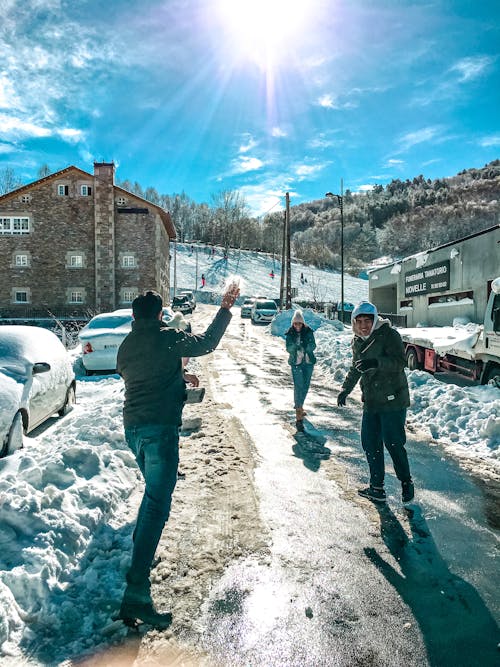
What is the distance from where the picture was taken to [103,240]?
3869cm

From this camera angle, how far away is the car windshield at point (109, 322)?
43.9 ft

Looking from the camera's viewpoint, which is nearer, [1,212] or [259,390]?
[259,390]

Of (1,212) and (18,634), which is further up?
(1,212)

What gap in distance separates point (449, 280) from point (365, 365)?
13038 mm

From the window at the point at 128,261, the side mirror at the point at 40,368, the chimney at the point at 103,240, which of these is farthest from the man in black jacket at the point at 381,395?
the window at the point at 128,261

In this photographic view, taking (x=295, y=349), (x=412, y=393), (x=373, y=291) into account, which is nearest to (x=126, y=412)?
(x=295, y=349)

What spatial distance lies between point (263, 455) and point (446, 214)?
126m

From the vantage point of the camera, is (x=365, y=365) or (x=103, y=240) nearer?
(x=365, y=365)

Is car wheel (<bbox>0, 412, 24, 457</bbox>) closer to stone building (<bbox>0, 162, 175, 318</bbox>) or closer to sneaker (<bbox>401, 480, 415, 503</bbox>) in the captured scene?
sneaker (<bbox>401, 480, 415, 503</bbox>)

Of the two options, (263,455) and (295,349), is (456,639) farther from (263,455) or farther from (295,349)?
(295,349)

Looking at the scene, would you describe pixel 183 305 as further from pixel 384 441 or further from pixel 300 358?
pixel 384 441

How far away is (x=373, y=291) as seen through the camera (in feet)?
83.9

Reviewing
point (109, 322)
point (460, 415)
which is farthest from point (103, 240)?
point (460, 415)

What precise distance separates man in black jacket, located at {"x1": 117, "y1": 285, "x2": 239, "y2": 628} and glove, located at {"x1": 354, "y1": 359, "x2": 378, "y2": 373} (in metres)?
1.86
